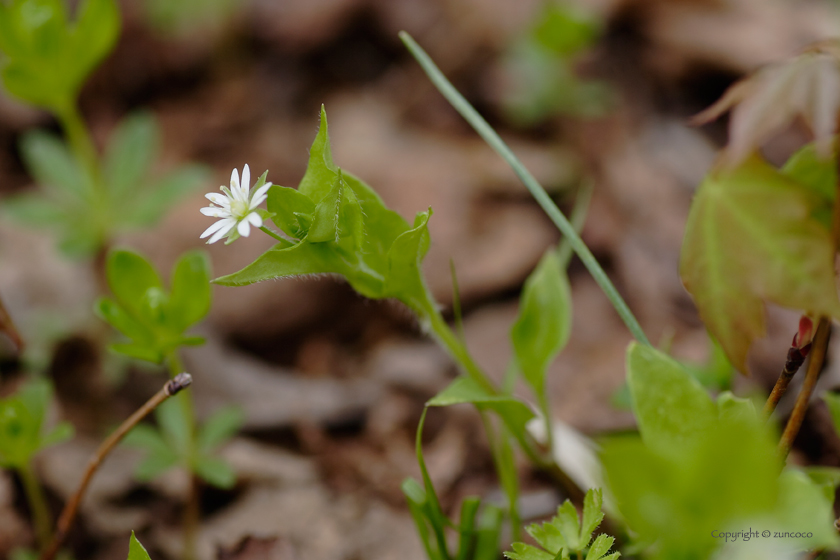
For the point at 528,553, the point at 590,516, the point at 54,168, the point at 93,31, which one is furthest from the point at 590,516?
the point at 54,168

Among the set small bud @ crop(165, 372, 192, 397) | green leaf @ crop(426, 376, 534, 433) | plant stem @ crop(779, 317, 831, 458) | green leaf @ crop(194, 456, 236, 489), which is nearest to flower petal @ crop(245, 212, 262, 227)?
small bud @ crop(165, 372, 192, 397)

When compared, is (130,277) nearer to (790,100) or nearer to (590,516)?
(590,516)

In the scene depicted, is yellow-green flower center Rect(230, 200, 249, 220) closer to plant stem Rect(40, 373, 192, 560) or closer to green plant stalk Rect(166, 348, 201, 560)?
plant stem Rect(40, 373, 192, 560)

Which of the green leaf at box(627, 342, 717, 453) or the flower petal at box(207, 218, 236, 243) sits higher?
the flower petal at box(207, 218, 236, 243)

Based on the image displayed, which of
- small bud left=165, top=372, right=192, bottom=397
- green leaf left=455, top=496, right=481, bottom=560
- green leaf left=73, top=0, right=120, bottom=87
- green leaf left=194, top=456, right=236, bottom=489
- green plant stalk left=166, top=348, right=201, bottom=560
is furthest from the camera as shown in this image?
green leaf left=73, top=0, right=120, bottom=87

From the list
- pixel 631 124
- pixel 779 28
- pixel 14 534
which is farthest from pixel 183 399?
pixel 779 28

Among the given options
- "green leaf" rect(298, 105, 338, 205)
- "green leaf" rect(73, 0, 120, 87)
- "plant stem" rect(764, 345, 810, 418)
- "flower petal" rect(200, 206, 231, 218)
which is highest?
"green leaf" rect(73, 0, 120, 87)

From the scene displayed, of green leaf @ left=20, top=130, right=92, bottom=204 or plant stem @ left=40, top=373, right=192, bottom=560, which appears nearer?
plant stem @ left=40, top=373, right=192, bottom=560

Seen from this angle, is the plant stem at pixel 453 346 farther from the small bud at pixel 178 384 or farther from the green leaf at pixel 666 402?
the small bud at pixel 178 384
